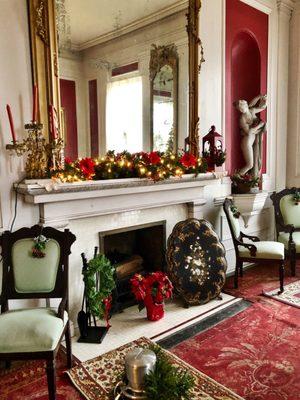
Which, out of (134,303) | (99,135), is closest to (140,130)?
(99,135)

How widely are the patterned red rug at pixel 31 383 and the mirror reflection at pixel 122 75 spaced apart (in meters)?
1.56

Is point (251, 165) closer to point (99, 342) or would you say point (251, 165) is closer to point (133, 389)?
point (99, 342)

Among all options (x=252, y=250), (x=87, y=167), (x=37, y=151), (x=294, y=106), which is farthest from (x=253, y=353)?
(x=294, y=106)

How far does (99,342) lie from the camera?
2.68 metres

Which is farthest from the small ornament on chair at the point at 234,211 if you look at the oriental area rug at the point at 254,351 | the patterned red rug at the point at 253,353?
the patterned red rug at the point at 253,353

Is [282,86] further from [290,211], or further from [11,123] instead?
[11,123]

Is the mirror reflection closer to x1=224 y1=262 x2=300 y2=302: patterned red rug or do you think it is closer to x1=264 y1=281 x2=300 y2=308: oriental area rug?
x1=224 y1=262 x2=300 y2=302: patterned red rug

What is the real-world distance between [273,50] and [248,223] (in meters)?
2.28

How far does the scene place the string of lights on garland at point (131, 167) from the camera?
264 centimetres

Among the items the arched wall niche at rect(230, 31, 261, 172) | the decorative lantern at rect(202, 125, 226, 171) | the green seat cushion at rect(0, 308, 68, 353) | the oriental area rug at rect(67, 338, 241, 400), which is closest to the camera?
the green seat cushion at rect(0, 308, 68, 353)

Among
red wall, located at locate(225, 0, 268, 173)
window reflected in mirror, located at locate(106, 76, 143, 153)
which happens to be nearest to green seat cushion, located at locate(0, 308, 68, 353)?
window reflected in mirror, located at locate(106, 76, 143, 153)

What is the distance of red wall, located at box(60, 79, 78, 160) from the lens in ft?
8.81

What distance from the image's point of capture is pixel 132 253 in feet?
12.5

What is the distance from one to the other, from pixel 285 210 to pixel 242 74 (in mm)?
1807
